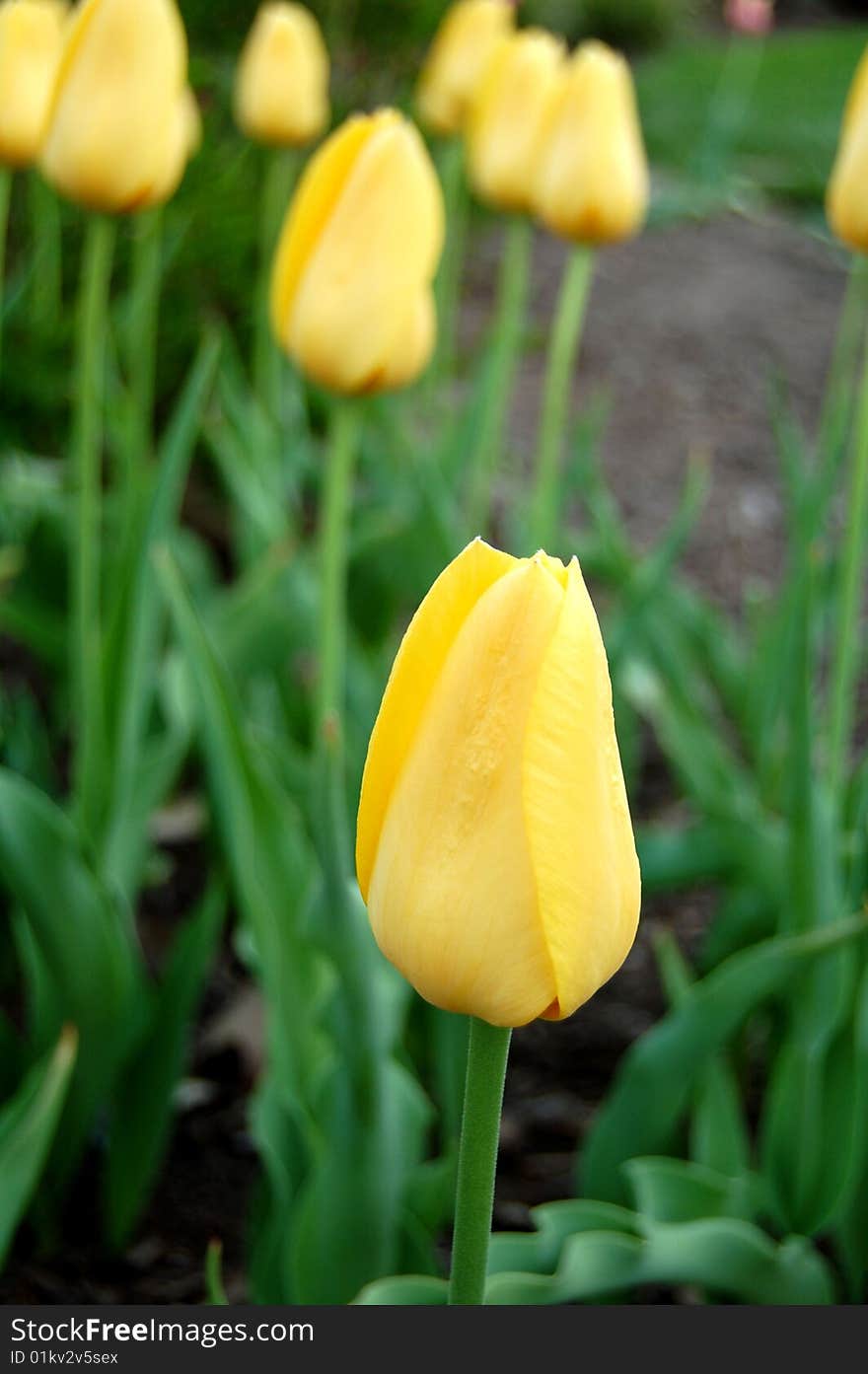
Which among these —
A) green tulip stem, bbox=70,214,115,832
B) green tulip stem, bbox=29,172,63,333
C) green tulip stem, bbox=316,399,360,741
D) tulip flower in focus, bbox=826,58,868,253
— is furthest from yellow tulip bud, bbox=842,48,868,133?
green tulip stem, bbox=29,172,63,333

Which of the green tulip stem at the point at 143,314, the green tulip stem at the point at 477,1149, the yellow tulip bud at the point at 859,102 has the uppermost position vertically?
the yellow tulip bud at the point at 859,102

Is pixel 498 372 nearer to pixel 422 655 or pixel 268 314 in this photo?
pixel 268 314

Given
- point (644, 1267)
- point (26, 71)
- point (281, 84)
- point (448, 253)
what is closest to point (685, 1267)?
point (644, 1267)

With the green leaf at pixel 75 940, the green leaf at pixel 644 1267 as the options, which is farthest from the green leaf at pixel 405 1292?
the green leaf at pixel 75 940

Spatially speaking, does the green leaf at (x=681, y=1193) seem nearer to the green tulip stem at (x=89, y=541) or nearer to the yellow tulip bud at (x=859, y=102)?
the green tulip stem at (x=89, y=541)

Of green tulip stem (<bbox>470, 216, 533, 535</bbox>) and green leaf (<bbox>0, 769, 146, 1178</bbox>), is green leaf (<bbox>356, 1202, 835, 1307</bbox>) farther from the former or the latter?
green tulip stem (<bbox>470, 216, 533, 535</bbox>)

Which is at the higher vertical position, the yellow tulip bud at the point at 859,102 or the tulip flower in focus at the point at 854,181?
the yellow tulip bud at the point at 859,102

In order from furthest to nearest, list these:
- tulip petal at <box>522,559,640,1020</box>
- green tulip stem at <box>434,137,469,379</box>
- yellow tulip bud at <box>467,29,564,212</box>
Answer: green tulip stem at <box>434,137,469,379</box>
yellow tulip bud at <box>467,29,564,212</box>
tulip petal at <box>522,559,640,1020</box>
